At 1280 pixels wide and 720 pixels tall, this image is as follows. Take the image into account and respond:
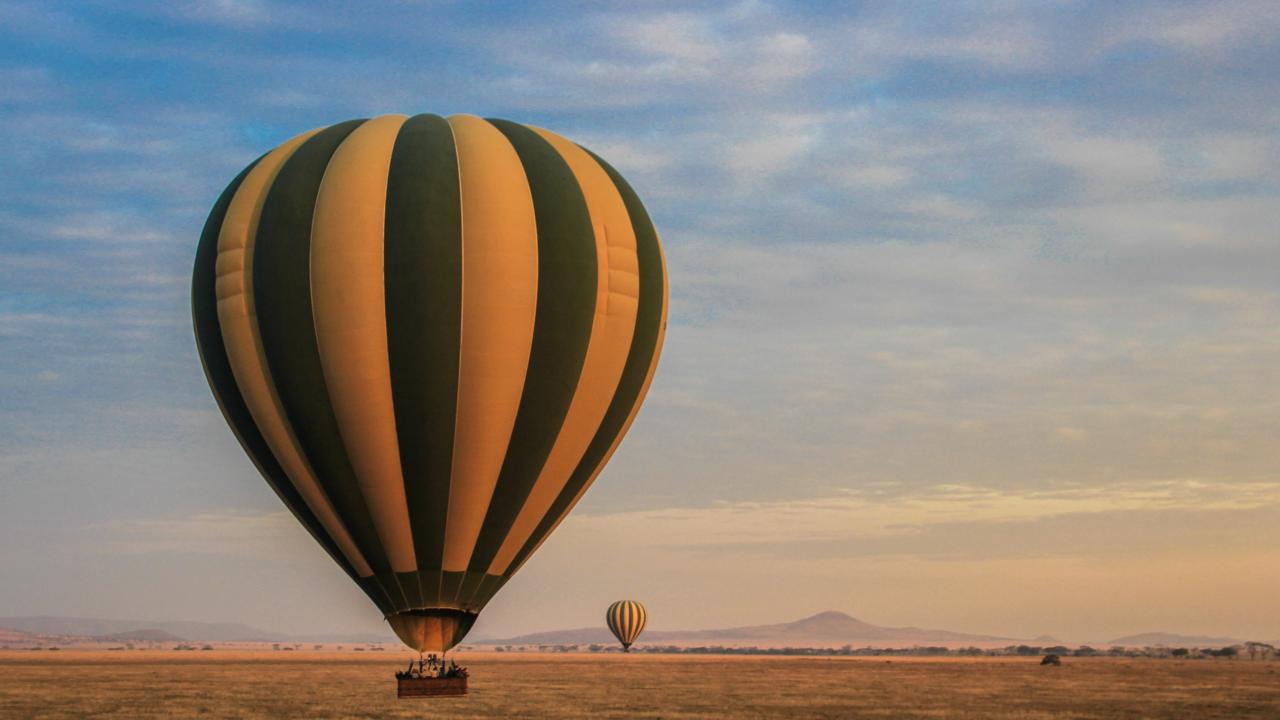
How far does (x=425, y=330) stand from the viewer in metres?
29.0

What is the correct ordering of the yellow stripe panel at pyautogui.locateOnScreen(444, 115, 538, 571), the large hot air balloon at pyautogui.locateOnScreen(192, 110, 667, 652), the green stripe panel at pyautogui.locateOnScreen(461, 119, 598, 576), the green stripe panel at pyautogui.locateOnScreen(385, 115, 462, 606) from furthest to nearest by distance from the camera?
the green stripe panel at pyautogui.locateOnScreen(461, 119, 598, 576), the yellow stripe panel at pyautogui.locateOnScreen(444, 115, 538, 571), the large hot air balloon at pyautogui.locateOnScreen(192, 110, 667, 652), the green stripe panel at pyautogui.locateOnScreen(385, 115, 462, 606)

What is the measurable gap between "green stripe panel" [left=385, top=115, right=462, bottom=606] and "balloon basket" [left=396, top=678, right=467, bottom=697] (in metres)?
1.72

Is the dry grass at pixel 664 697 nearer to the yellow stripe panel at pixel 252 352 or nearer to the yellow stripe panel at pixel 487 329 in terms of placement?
the yellow stripe panel at pixel 252 352

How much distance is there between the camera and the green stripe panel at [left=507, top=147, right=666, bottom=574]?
105ft

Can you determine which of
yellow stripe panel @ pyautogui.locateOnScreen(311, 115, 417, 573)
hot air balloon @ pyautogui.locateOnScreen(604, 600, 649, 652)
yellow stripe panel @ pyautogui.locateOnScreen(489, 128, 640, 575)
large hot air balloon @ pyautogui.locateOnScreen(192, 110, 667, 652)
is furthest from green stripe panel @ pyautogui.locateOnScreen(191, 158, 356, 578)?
hot air balloon @ pyautogui.locateOnScreen(604, 600, 649, 652)

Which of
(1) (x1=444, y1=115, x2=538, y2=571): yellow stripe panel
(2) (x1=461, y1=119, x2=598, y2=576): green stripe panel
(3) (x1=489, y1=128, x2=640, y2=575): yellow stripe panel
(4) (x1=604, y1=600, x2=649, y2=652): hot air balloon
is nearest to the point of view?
(1) (x1=444, y1=115, x2=538, y2=571): yellow stripe panel

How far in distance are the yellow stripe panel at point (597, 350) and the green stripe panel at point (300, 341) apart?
3313 millimetres

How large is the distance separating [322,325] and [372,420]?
7.54ft

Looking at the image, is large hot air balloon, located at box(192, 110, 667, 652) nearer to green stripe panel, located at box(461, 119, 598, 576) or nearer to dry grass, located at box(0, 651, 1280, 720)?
green stripe panel, located at box(461, 119, 598, 576)

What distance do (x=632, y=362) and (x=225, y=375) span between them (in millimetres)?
9414

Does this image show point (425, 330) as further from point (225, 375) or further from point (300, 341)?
point (225, 375)

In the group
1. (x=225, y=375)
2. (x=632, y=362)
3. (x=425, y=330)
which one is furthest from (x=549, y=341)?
(x=225, y=375)

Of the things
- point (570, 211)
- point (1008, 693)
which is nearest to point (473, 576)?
point (570, 211)

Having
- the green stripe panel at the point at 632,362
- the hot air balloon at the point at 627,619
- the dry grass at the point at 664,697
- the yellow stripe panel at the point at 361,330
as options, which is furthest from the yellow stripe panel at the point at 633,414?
the hot air balloon at the point at 627,619
